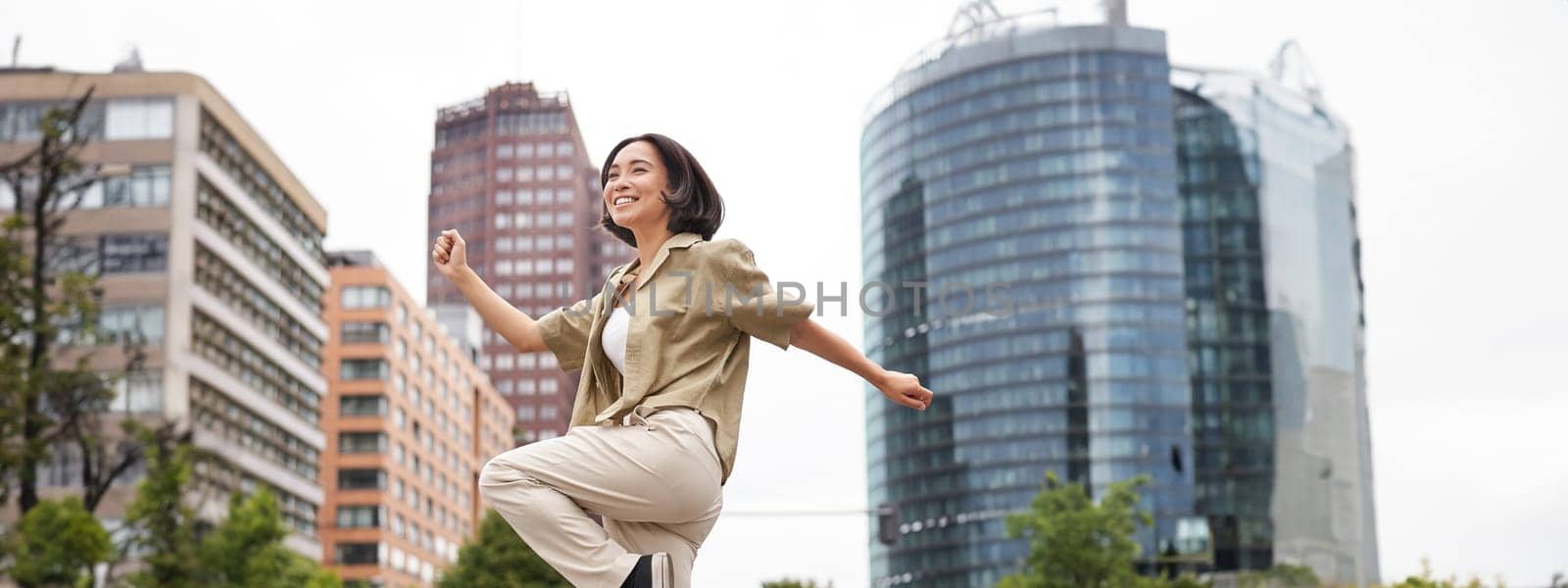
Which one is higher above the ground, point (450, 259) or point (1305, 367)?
point (1305, 367)

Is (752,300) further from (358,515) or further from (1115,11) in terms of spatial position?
(1115,11)

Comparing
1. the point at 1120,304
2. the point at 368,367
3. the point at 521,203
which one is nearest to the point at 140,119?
the point at 368,367

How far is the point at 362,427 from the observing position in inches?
4301

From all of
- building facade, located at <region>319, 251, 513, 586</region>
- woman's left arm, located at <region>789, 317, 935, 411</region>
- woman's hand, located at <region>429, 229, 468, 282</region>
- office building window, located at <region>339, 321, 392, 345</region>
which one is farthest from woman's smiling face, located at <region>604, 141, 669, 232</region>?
office building window, located at <region>339, 321, 392, 345</region>

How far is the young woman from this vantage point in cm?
446

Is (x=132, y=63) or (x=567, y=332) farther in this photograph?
(x=132, y=63)

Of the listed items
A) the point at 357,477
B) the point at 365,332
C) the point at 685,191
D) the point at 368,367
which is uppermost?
the point at 365,332

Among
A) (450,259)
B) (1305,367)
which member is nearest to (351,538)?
(1305,367)

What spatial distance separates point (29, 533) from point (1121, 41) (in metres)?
116

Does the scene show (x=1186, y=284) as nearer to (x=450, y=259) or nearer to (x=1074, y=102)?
(x=1074, y=102)

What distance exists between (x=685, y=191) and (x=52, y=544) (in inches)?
1245

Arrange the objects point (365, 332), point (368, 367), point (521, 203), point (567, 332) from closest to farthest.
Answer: point (567, 332), point (368, 367), point (365, 332), point (521, 203)

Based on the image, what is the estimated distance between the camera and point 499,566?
57375 mm

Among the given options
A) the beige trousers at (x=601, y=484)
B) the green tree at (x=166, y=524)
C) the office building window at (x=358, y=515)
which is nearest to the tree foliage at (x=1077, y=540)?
the green tree at (x=166, y=524)
